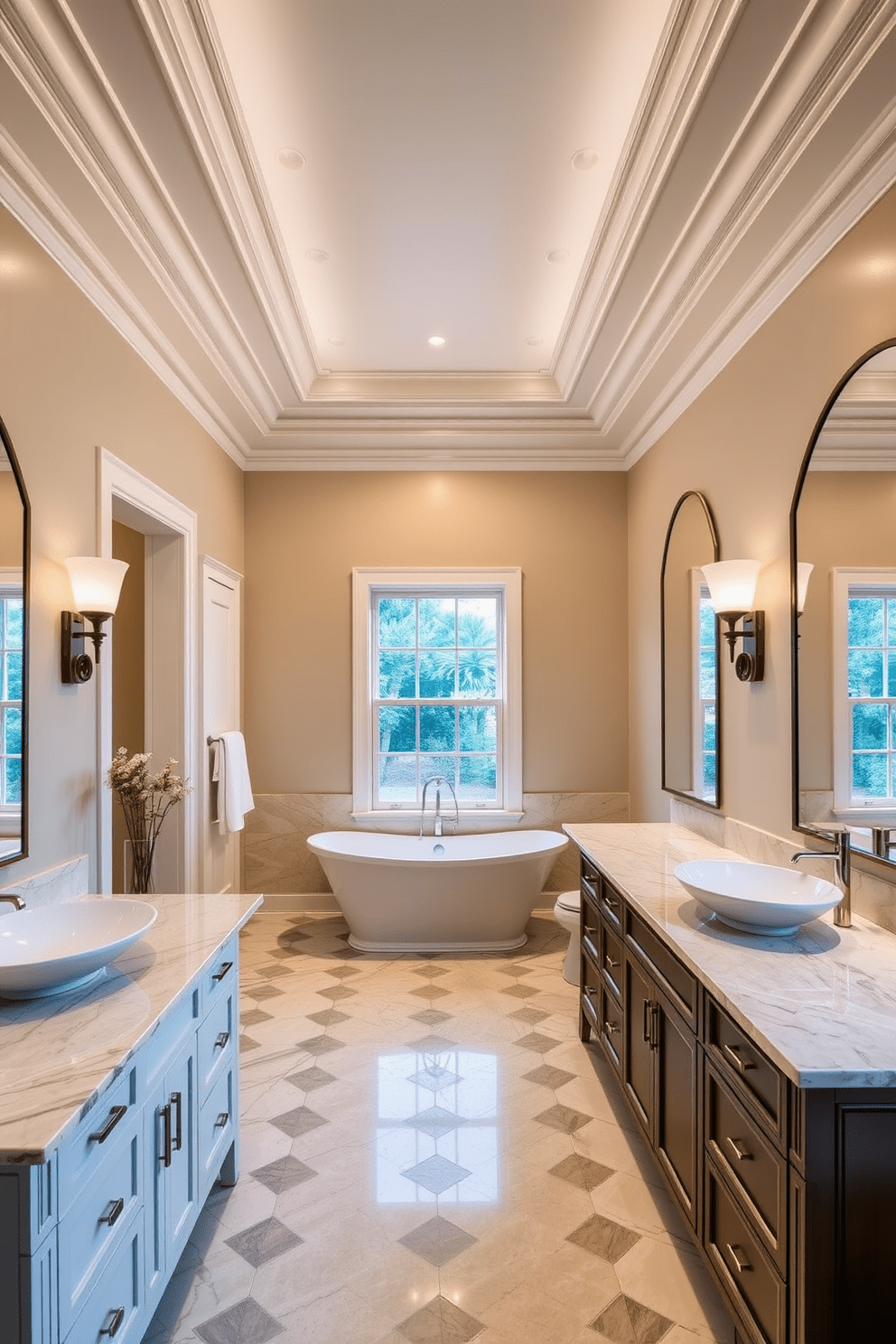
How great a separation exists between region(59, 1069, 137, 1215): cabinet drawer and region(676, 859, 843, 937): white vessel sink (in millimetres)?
1344

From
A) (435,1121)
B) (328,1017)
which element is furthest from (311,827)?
(435,1121)

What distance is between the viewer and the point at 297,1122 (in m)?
2.54

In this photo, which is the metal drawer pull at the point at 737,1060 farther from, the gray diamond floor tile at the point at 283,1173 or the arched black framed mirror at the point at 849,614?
the gray diamond floor tile at the point at 283,1173

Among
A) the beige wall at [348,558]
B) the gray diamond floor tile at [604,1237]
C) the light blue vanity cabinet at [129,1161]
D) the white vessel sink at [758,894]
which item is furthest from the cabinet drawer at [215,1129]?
the beige wall at [348,558]

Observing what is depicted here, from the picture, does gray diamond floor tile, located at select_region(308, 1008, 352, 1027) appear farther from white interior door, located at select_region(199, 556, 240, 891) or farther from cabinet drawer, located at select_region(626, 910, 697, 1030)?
cabinet drawer, located at select_region(626, 910, 697, 1030)

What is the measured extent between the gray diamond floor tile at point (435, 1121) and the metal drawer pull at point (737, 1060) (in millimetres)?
1280

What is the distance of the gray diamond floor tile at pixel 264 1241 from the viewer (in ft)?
6.35

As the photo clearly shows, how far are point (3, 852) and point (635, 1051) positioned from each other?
1.89 meters

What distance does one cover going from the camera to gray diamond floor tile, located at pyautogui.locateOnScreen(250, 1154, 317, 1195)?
7.30 feet

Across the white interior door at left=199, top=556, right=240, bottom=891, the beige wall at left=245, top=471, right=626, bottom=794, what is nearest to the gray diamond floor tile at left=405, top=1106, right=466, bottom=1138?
the white interior door at left=199, top=556, right=240, bottom=891

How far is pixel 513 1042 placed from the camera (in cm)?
310

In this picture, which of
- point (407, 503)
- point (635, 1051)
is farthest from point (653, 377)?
point (635, 1051)

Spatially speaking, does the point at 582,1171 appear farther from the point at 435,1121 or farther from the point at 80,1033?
the point at 80,1033

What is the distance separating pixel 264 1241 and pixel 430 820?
2848mm
